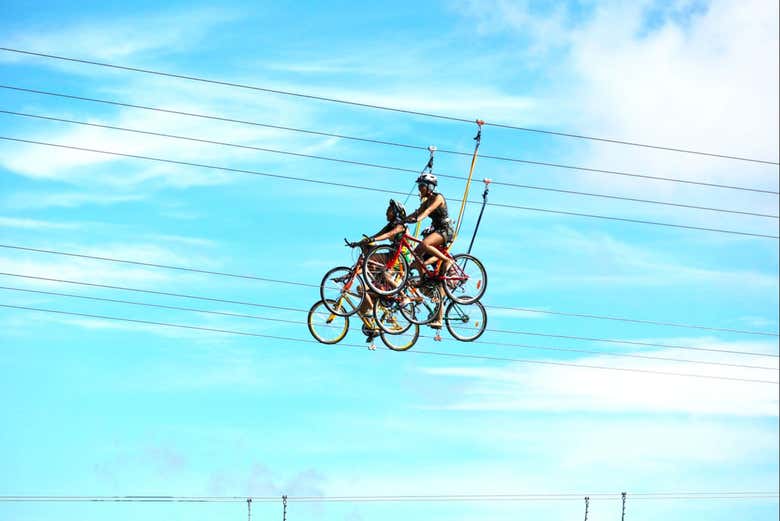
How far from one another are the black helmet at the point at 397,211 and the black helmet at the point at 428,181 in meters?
0.95

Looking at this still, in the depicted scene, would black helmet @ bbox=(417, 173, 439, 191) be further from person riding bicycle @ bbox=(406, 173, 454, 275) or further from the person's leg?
the person's leg

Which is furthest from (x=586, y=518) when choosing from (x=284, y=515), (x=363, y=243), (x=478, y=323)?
(x=363, y=243)

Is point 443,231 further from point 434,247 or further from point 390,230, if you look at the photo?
point 390,230

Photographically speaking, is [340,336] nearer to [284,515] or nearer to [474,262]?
[474,262]

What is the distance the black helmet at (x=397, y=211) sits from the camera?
45.2 meters

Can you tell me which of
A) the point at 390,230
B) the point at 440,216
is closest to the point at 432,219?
the point at 440,216

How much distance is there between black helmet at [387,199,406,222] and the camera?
45156 millimetres

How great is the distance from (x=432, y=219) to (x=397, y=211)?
4.23 ft

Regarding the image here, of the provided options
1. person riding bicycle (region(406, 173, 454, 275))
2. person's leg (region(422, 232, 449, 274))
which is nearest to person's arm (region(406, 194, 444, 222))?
person riding bicycle (region(406, 173, 454, 275))

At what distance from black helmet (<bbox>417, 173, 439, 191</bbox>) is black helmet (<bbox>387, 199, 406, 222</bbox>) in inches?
37.4

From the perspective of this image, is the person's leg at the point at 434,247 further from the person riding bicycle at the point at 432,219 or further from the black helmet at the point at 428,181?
the black helmet at the point at 428,181

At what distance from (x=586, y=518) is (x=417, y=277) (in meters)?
20.0

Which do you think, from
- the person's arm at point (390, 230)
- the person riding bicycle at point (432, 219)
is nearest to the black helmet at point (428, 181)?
the person riding bicycle at point (432, 219)

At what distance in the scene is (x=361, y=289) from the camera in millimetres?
45469
